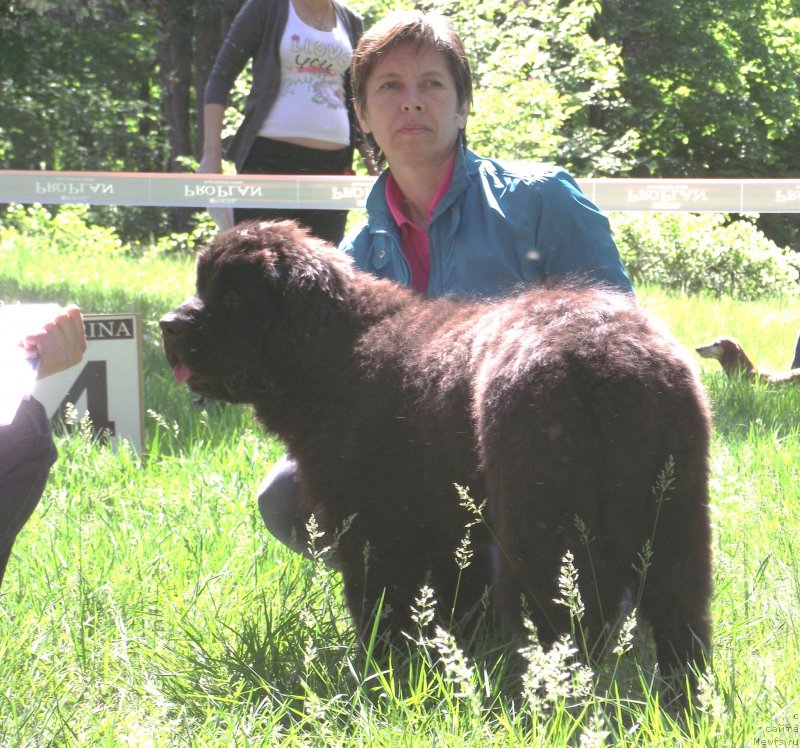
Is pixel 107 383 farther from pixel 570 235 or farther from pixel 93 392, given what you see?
pixel 570 235

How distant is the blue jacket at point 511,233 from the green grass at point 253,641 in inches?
38.4

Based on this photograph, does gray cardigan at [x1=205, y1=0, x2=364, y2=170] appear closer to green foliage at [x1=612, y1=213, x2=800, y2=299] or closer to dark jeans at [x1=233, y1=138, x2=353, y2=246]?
dark jeans at [x1=233, y1=138, x2=353, y2=246]

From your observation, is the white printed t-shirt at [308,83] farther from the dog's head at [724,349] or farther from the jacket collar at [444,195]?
the dog's head at [724,349]

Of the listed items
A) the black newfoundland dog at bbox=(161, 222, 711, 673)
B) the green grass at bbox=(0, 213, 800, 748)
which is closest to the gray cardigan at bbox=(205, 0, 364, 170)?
the green grass at bbox=(0, 213, 800, 748)

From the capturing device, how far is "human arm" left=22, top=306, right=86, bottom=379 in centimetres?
248

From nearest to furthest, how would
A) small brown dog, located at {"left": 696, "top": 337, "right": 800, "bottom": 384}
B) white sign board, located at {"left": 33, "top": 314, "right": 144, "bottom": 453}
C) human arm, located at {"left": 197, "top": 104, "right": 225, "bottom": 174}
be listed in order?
white sign board, located at {"left": 33, "top": 314, "right": 144, "bottom": 453}
human arm, located at {"left": 197, "top": 104, "right": 225, "bottom": 174}
small brown dog, located at {"left": 696, "top": 337, "right": 800, "bottom": 384}

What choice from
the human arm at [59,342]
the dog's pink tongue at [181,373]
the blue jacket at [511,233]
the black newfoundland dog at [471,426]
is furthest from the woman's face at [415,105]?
the human arm at [59,342]

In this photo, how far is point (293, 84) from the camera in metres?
5.45

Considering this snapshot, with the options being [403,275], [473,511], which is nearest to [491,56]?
[403,275]

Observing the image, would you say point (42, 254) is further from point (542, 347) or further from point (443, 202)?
point (542, 347)

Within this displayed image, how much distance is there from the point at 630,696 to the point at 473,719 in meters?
0.58

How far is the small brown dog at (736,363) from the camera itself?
628 centimetres

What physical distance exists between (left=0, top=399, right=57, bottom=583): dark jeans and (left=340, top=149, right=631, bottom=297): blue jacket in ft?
3.92

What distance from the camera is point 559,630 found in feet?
7.54
